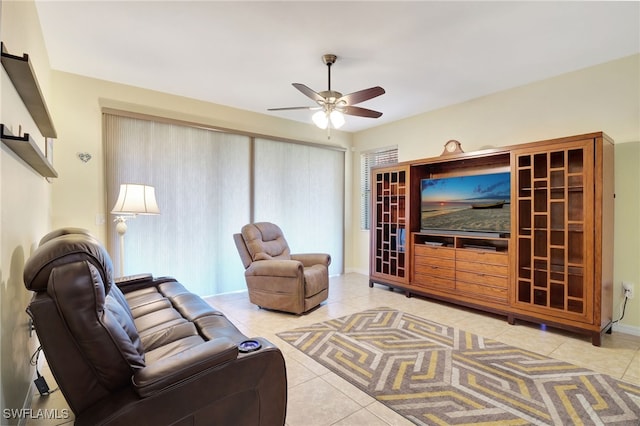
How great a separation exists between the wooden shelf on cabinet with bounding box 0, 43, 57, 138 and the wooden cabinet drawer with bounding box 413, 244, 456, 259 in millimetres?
4003

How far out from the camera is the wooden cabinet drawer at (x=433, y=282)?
383 centimetres

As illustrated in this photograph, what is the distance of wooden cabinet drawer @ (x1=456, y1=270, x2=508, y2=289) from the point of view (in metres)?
3.37

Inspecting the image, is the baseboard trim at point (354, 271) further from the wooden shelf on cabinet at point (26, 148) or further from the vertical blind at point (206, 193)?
the wooden shelf on cabinet at point (26, 148)

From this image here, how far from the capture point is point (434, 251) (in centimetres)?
401

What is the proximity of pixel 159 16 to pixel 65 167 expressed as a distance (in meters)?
2.04

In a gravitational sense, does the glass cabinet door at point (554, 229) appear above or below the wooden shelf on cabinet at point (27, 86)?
below

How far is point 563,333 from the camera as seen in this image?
3.04m

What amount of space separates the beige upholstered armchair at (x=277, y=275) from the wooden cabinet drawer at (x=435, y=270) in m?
1.25

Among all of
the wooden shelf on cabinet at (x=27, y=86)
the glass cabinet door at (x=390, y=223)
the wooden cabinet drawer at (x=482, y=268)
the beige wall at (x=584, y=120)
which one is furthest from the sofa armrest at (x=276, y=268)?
the beige wall at (x=584, y=120)

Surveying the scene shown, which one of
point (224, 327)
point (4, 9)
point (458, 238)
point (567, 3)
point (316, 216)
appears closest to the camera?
point (4, 9)

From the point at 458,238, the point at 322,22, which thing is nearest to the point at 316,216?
the point at 458,238

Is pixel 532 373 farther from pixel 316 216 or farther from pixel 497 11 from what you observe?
pixel 316 216

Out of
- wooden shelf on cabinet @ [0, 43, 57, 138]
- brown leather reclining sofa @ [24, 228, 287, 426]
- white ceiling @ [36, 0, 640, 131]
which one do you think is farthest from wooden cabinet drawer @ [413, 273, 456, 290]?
wooden shelf on cabinet @ [0, 43, 57, 138]

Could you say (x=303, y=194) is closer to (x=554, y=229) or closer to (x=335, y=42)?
(x=335, y=42)
